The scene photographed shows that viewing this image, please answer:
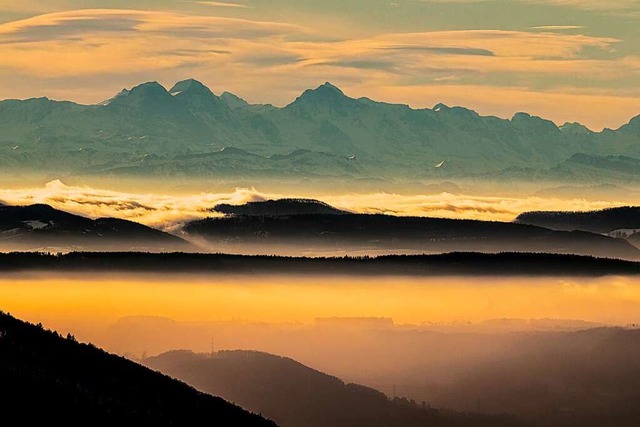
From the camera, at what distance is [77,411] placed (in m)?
199

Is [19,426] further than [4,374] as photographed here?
No

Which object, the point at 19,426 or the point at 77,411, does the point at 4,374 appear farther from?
the point at 19,426

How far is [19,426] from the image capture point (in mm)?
172750

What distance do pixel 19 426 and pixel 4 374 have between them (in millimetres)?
26226

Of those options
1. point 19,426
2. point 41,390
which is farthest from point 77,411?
point 19,426

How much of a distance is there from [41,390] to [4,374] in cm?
552

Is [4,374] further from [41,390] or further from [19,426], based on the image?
[19,426]

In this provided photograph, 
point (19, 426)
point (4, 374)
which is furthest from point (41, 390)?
point (19, 426)

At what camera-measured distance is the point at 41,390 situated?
655 feet

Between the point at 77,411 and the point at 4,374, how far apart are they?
11.0 m

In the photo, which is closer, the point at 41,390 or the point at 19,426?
the point at 19,426

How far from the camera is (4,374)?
198 metres
